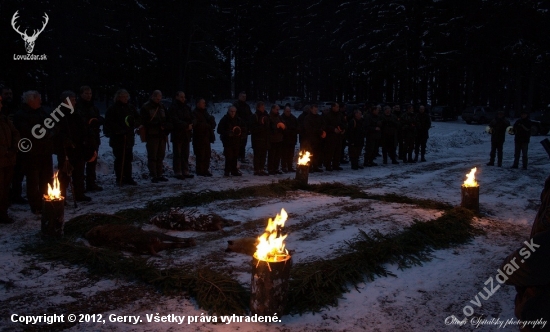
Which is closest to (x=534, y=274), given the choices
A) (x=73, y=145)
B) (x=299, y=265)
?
(x=299, y=265)

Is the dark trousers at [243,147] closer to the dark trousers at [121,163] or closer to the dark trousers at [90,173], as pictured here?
the dark trousers at [121,163]

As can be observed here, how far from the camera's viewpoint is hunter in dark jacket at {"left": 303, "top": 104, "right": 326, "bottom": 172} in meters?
13.5

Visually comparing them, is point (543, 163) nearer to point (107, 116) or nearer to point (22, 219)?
point (107, 116)

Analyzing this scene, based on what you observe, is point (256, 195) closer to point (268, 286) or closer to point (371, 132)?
point (268, 286)

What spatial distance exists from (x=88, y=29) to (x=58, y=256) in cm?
3187

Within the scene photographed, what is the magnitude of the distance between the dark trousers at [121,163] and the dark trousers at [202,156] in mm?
2049

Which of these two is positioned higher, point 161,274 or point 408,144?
point 408,144

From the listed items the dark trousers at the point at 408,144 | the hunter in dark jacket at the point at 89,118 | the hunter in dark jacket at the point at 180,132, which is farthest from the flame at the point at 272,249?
the dark trousers at the point at 408,144

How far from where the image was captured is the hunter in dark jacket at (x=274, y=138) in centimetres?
1259

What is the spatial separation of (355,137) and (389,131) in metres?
1.51

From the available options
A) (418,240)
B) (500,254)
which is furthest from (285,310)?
(500,254)

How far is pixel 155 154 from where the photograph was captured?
1060 centimetres

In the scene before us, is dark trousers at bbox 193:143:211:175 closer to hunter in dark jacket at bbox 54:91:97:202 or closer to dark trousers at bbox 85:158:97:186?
dark trousers at bbox 85:158:97:186

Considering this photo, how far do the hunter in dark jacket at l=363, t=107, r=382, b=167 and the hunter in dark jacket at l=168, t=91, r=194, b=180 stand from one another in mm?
6427
